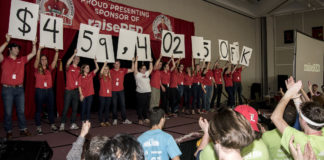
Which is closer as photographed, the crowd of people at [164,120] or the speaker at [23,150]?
the crowd of people at [164,120]

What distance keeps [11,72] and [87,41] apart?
1449 mm

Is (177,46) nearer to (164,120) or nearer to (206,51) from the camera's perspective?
(206,51)

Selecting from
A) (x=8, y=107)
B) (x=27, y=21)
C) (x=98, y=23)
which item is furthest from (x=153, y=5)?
(x=8, y=107)

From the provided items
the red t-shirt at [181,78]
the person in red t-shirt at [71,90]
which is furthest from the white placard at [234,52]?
the person in red t-shirt at [71,90]

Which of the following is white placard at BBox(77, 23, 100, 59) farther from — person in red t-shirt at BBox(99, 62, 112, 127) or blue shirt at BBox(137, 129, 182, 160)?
blue shirt at BBox(137, 129, 182, 160)

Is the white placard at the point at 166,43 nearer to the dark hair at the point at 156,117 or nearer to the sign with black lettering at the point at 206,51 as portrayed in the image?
the sign with black lettering at the point at 206,51

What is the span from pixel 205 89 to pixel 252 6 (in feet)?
24.3

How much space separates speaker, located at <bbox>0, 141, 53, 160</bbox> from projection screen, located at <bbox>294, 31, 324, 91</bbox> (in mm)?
4327

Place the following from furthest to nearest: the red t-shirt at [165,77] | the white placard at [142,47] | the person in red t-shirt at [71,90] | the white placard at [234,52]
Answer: the white placard at [234,52]
the red t-shirt at [165,77]
the white placard at [142,47]
the person in red t-shirt at [71,90]

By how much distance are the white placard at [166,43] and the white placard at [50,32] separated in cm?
242

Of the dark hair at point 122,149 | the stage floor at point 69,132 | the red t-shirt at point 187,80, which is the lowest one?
the stage floor at point 69,132

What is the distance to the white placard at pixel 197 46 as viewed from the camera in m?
6.48

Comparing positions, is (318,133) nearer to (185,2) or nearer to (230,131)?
(230,131)

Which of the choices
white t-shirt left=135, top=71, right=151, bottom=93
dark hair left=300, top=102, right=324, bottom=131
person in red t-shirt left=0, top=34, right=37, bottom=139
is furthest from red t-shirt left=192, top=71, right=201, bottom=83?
dark hair left=300, top=102, right=324, bottom=131
